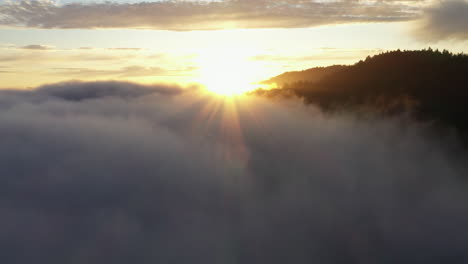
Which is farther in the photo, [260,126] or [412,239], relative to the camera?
[260,126]

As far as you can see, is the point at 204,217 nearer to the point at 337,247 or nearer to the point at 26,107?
the point at 337,247

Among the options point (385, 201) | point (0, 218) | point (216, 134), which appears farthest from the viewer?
point (216, 134)

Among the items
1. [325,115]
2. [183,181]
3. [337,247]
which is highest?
[325,115]

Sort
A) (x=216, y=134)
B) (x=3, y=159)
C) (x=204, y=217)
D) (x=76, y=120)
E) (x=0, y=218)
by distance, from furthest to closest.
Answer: (x=76, y=120) < (x=216, y=134) < (x=3, y=159) < (x=204, y=217) < (x=0, y=218)

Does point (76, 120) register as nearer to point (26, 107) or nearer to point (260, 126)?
point (26, 107)

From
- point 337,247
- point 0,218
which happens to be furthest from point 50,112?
point 337,247

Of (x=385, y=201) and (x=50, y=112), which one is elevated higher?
(x=50, y=112)

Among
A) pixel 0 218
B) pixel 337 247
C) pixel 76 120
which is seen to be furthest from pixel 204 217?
pixel 76 120
